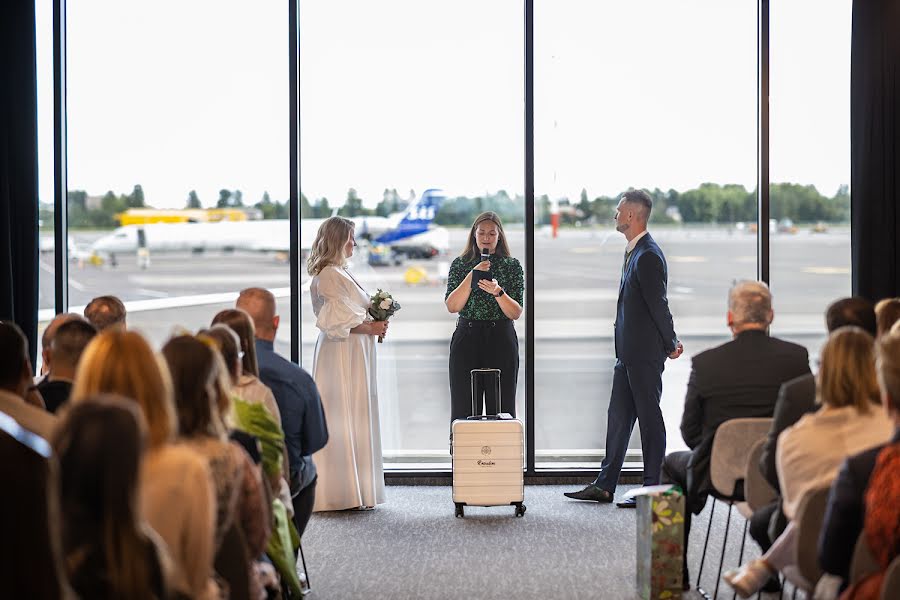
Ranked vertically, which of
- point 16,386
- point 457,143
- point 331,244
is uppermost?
point 457,143

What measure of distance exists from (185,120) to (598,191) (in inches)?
104

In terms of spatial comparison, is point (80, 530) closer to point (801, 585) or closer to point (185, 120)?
point (801, 585)

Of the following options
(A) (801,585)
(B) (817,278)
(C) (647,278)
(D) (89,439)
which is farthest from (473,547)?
(D) (89,439)

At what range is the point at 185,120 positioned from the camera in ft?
23.1

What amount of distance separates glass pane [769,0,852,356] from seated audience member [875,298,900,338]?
2.53 m

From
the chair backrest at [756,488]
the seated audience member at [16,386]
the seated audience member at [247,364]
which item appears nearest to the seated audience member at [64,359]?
the seated audience member at [247,364]

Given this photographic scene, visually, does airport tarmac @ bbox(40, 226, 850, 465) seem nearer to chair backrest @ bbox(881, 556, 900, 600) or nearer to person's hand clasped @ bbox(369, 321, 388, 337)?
person's hand clasped @ bbox(369, 321, 388, 337)

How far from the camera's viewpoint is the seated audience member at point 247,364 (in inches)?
158

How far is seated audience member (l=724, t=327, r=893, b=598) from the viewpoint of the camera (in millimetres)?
3170

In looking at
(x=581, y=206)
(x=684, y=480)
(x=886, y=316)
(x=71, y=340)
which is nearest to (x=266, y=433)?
(x=71, y=340)

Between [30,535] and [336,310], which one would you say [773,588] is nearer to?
[336,310]

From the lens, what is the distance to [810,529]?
10.1 feet

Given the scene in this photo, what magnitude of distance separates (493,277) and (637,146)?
53.4 inches

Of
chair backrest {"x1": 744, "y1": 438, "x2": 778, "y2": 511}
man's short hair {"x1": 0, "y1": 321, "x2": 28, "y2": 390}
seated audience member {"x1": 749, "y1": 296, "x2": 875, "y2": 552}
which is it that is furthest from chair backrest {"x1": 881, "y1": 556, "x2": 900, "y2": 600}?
man's short hair {"x1": 0, "y1": 321, "x2": 28, "y2": 390}
